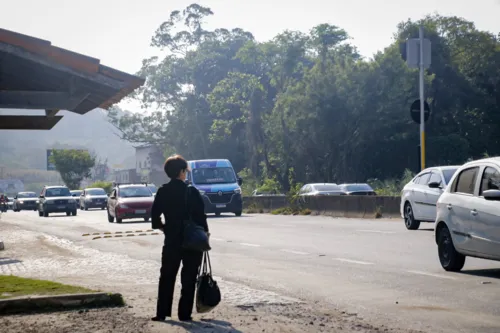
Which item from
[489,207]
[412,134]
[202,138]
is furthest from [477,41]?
[489,207]

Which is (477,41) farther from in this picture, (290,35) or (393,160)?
(290,35)

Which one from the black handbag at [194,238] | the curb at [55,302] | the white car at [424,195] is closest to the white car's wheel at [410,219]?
the white car at [424,195]

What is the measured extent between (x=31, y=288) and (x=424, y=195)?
14704mm

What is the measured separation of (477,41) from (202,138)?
32.4 m

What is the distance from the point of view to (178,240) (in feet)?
28.8

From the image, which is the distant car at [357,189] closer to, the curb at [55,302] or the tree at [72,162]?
the curb at [55,302]

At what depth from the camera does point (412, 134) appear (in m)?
65.2

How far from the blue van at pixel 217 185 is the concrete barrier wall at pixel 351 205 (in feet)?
10.3

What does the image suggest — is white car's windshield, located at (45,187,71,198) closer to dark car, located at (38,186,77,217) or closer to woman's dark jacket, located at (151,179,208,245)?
dark car, located at (38,186,77,217)

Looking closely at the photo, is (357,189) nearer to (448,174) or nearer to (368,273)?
(448,174)

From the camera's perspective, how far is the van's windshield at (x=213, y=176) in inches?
1586

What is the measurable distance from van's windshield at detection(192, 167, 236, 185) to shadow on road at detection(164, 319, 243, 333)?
103 feet

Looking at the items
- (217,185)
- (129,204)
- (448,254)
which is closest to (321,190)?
(217,185)

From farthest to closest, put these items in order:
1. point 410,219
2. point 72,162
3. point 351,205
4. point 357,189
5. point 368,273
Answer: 1. point 72,162
2. point 357,189
3. point 351,205
4. point 410,219
5. point 368,273
